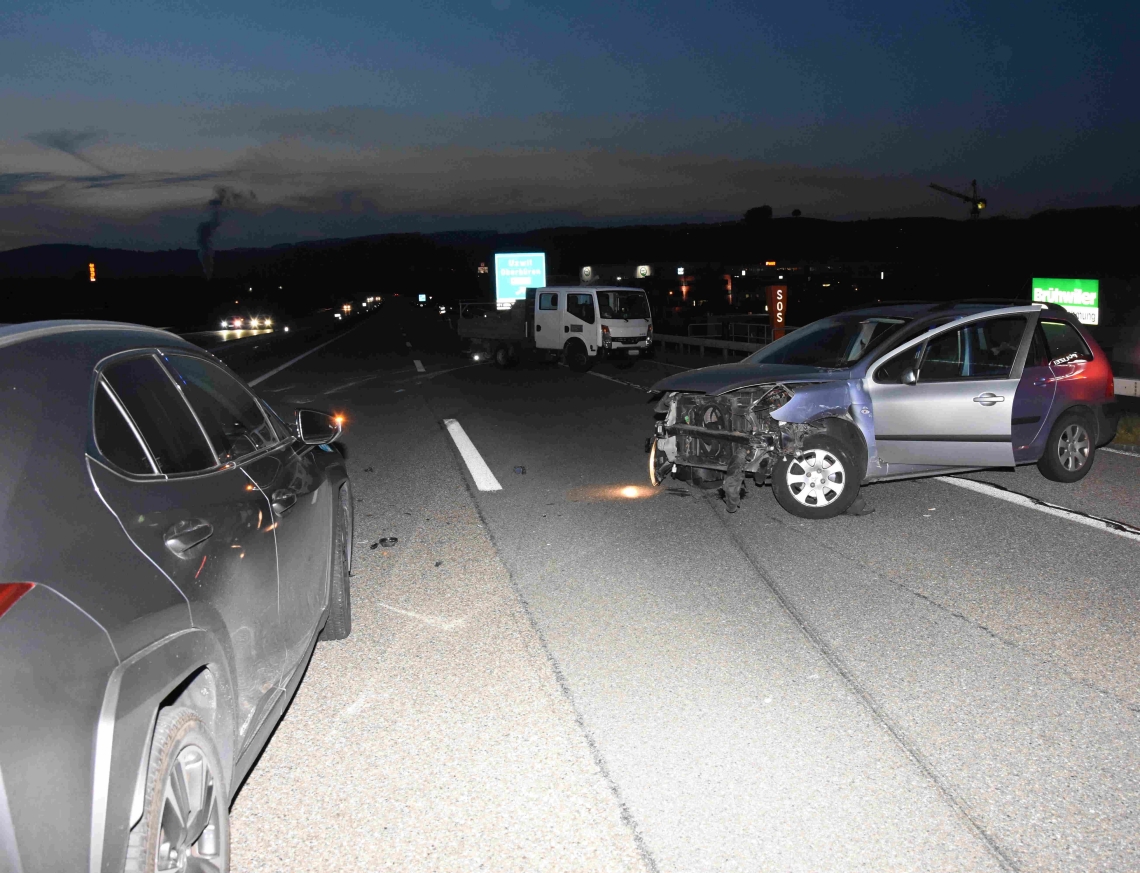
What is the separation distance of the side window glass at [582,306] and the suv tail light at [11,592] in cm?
2307

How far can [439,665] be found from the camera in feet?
17.0

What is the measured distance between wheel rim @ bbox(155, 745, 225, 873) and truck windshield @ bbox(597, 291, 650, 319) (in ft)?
73.3

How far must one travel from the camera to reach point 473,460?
1175 cm

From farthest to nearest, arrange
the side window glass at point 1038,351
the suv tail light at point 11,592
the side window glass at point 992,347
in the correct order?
the side window glass at point 1038,351 → the side window glass at point 992,347 → the suv tail light at point 11,592

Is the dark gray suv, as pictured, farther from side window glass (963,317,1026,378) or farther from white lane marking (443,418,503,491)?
side window glass (963,317,1026,378)

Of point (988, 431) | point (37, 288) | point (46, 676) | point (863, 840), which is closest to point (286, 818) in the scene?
point (46, 676)

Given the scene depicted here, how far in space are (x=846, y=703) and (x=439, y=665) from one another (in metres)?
2.02

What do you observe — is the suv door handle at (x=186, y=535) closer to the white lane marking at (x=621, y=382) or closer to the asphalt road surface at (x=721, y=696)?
the asphalt road surface at (x=721, y=696)

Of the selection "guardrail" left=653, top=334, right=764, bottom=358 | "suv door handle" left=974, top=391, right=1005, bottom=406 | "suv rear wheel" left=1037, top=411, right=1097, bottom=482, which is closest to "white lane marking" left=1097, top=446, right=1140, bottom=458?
"suv rear wheel" left=1037, top=411, right=1097, bottom=482

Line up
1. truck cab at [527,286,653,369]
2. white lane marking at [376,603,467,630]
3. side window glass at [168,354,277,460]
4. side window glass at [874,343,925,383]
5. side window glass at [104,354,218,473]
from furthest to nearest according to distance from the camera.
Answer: truck cab at [527,286,653,369] < side window glass at [874,343,925,383] < white lane marking at [376,603,467,630] < side window glass at [168,354,277,460] < side window glass at [104,354,218,473]

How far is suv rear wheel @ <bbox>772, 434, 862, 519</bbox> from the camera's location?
826 centimetres

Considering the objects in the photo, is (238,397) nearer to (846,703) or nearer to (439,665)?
(439,665)

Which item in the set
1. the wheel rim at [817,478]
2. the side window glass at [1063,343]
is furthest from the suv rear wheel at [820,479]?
the side window glass at [1063,343]

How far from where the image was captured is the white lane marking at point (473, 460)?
1022cm
